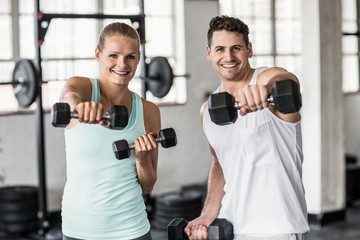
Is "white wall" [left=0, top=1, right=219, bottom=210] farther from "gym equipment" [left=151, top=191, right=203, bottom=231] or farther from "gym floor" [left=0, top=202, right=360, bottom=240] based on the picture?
"gym floor" [left=0, top=202, right=360, bottom=240]

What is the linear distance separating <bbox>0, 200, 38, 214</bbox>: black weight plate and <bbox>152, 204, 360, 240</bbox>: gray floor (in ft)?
3.18

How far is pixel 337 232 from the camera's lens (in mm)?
5523

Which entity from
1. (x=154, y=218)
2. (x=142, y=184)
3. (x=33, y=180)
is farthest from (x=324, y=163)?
(x=142, y=184)

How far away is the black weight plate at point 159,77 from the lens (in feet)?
18.2

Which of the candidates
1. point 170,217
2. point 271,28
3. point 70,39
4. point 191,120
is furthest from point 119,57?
point 271,28

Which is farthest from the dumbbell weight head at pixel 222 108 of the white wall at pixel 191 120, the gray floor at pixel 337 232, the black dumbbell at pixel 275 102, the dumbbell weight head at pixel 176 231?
the white wall at pixel 191 120

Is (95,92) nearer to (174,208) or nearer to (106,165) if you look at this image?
(106,165)

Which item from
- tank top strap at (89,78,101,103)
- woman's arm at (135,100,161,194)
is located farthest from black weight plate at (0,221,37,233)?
tank top strap at (89,78,101,103)

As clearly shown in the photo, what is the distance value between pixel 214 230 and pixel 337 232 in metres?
3.73

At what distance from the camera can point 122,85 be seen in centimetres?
218

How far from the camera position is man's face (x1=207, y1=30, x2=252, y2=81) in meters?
2.05

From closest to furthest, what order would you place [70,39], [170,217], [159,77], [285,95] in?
[285,95]
[159,77]
[170,217]
[70,39]

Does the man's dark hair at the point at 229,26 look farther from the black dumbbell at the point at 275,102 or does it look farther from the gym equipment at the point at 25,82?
the gym equipment at the point at 25,82

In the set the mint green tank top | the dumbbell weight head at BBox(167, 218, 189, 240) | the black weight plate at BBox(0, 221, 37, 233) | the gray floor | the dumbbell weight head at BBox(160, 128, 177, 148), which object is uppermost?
the dumbbell weight head at BBox(160, 128, 177, 148)
